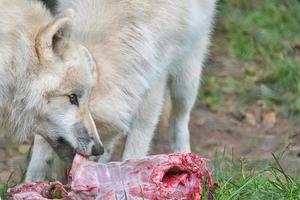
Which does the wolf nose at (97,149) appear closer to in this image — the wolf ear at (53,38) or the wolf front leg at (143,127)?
the wolf ear at (53,38)

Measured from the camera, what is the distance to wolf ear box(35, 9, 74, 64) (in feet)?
18.7

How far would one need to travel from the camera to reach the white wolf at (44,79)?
225 inches

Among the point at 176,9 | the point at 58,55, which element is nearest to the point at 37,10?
the point at 58,55

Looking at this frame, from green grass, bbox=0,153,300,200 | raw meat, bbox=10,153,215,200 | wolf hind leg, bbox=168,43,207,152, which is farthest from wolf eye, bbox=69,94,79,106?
wolf hind leg, bbox=168,43,207,152

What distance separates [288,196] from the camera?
5.90 meters

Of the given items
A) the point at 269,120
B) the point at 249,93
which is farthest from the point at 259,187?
the point at 249,93

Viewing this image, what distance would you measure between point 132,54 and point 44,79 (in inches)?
34.9

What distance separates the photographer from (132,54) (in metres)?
6.50

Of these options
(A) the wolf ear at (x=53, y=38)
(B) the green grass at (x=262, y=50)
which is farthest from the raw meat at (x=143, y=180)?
(B) the green grass at (x=262, y=50)

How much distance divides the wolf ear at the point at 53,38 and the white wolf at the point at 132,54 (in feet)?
1.57

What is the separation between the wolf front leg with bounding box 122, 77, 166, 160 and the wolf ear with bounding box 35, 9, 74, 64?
1238mm

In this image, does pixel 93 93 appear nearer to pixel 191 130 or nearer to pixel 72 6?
pixel 72 6

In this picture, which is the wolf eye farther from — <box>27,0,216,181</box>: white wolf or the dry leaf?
the dry leaf

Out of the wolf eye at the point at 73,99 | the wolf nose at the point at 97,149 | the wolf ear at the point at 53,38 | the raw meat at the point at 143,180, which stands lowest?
the raw meat at the point at 143,180
